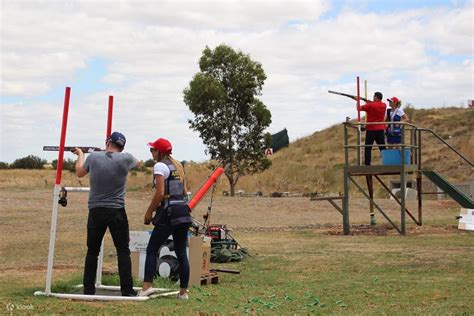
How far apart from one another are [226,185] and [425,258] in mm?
39170

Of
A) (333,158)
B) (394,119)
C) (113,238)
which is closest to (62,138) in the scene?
(113,238)

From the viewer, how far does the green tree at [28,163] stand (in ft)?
250

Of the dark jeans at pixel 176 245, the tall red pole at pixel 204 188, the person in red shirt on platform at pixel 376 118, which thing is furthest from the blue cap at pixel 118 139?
the person in red shirt on platform at pixel 376 118

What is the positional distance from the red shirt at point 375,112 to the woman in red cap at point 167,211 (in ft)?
39.1

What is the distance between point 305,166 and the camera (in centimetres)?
6581

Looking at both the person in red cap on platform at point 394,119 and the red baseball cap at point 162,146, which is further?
the person in red cap on platform at point 394,119

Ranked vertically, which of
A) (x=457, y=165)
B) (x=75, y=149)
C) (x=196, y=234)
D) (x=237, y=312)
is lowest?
(x=237, y=312)

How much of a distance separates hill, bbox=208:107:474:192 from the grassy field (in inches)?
1200

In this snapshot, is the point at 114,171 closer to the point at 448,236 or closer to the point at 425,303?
the point at 425,303

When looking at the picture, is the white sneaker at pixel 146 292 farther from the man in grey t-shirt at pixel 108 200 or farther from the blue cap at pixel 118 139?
the blue cap at pixel 118 139

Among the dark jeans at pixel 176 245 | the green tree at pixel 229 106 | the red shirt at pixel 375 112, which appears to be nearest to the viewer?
the dark jeans at pixel 176 245

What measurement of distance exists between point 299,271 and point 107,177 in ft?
14.6

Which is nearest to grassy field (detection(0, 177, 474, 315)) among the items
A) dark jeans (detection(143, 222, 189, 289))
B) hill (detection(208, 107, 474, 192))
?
dark jeans (detection(143, 222, 189, 289))

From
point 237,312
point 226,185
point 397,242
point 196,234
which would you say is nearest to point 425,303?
point 237,312
